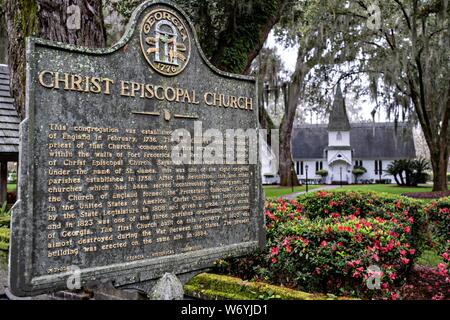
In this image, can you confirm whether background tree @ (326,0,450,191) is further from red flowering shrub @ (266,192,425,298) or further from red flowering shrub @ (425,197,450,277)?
red flowering shrub @ (266,192,425,298)

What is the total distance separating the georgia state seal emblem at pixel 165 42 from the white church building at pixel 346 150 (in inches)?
1549

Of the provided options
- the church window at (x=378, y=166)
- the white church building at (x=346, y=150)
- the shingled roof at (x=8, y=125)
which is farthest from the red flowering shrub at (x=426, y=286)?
the church window at (x=378, y=166)

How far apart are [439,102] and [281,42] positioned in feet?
31.0

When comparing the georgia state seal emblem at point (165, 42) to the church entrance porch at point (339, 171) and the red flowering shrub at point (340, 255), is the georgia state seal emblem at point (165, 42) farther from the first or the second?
the church entrance porch at point (339, 171)

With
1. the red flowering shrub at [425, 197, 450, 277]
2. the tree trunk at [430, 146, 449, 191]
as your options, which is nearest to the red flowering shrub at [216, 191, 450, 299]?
the red flowering shrub at [425, 197, 450, 277]

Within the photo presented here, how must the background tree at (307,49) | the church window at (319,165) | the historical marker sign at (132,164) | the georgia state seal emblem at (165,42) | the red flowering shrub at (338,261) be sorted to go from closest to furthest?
the historical marker sign at (132,164)
the georgia state seal emblem at (165,42)
the red flowering shrub at (338,261)
the background tree at (307,49)
the church window at (319,165)

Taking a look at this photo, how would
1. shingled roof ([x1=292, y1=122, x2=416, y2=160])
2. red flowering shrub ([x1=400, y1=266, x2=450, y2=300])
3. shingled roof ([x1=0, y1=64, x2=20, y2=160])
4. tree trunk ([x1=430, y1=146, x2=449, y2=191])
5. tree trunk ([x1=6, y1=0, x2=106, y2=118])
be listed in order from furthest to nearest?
shingled roof ([x1=292, y1=122, x2=416, y2=160]) → tree trunk ([x1=430, y1=146, x2=449, y2=191]) → shingled roof ([x1=0, y1=64, x2=20, y2=160]) → tree trunk ([x1=6, y1=0, x2=106, y2=118]) → red flowering shrub ([x1=400, y1=266, x2=450, y2=300])

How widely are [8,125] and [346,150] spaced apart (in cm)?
3788

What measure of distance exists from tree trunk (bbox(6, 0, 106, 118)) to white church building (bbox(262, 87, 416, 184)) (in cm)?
3706

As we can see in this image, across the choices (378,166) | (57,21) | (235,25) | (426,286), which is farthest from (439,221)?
(378,166)

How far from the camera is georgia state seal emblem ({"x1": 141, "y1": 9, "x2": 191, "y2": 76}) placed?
4664 mm

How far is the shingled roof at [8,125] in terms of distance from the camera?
12188mm
